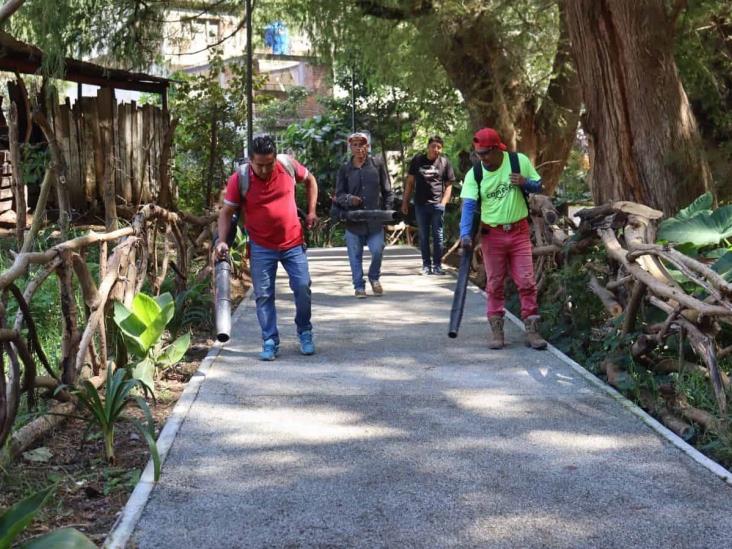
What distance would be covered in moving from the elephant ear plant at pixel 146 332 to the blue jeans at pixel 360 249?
4.25 meters

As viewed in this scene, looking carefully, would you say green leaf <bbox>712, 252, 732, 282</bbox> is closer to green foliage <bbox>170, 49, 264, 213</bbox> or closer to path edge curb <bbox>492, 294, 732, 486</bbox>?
path edge curb <bbox>492, 294, 732, 486</bbox>

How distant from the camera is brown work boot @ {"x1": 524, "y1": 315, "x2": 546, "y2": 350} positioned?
8289 mm

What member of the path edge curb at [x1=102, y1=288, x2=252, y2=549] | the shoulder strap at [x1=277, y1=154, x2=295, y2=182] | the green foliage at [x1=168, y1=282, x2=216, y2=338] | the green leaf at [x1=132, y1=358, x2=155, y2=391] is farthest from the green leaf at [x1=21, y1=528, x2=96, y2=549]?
the green foliage at [x1=168, y1=282, x2=216, y2=338]

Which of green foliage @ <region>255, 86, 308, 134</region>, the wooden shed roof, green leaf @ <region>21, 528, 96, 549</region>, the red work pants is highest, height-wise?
green foliage @ <region>255, 86, 308, 134</region>

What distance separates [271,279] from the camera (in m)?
8.09

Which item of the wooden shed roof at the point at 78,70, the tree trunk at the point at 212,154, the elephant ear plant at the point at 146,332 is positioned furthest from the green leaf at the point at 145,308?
the tree trunk at the point at 212,154

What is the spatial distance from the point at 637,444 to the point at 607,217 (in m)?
3.21

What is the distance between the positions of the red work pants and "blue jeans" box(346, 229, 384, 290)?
313 cm

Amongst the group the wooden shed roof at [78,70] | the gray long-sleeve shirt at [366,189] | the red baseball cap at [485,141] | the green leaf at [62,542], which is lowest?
the green leaf at [62,542]

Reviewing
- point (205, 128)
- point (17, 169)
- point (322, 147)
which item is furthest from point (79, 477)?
point (322, 147)

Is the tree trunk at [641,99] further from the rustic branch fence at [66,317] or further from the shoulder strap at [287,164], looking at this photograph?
the rustic branch fence at [66,317]

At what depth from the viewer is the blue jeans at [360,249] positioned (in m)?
11.4

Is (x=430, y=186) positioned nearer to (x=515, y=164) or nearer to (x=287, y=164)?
(x=515, y=164)

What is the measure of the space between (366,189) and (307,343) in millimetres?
3549
